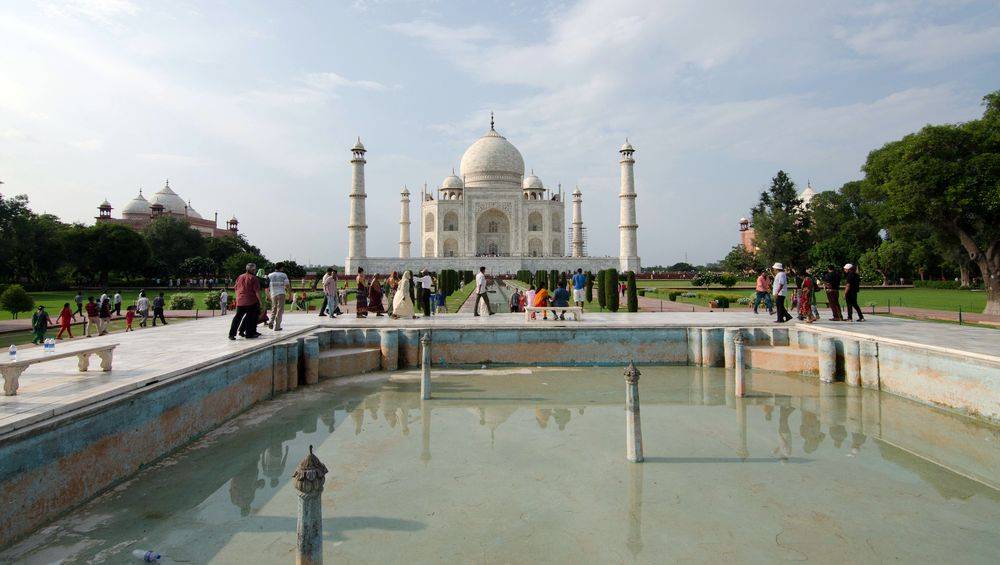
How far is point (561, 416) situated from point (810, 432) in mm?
2342

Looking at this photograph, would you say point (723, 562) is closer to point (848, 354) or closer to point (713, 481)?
point (713, 481)

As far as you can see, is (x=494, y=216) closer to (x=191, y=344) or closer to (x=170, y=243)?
(x=170, y=243)

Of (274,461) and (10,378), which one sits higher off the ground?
(10,378)

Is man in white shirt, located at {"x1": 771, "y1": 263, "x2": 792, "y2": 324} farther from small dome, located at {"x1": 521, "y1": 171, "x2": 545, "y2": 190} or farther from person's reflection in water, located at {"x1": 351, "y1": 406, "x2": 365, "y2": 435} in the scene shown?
small dome, located at {"x1": 521, "y1": 171, "x2": 545, "y2": 190}

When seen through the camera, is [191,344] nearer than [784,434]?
No

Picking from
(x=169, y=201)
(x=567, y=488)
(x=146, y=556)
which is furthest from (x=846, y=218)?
(x=169, y=201)

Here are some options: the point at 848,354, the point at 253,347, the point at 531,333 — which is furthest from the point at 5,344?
the point at 848,354

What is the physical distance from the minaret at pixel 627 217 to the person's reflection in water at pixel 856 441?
92.9 feet

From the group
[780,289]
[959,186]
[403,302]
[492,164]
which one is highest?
[492,164]

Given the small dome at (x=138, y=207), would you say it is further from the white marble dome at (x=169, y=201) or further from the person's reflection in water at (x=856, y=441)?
the person's reflection in water at (x=856, y=441)

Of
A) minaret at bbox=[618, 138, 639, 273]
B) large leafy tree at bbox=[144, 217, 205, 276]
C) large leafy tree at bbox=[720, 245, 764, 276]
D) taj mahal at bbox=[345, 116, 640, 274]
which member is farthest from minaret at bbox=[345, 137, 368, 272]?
large leafy tree at bbox=[720, 245, 764, 276]

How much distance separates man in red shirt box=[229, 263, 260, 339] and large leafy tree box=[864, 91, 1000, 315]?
14.4 metres

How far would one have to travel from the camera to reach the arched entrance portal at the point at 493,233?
44188 millimetres

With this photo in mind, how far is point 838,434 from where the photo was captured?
5395 mm
